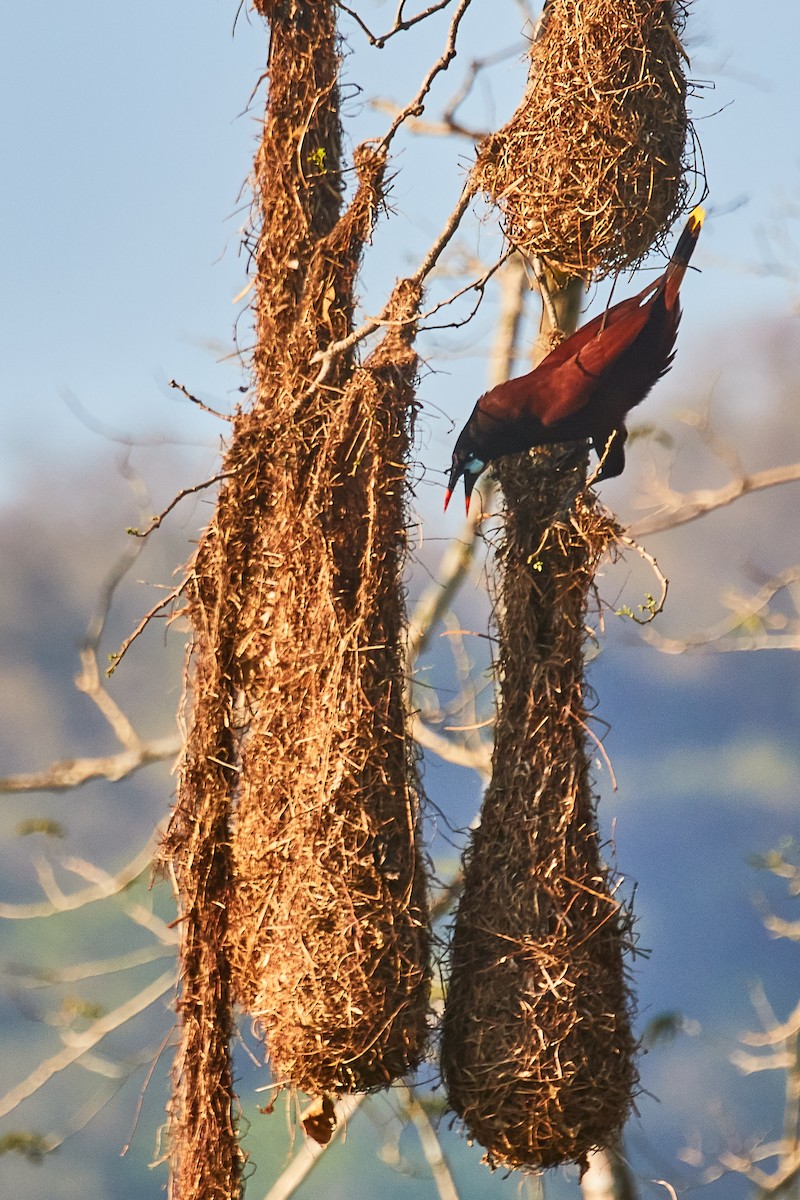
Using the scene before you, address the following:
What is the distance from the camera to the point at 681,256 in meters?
2.41

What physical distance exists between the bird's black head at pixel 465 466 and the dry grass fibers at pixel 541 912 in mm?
179

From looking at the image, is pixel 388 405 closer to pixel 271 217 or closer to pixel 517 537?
pixel 517 537

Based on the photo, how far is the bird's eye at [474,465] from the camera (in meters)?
2.48

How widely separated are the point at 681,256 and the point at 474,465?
0.52 meters

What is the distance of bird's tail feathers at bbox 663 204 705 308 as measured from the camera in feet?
7.89

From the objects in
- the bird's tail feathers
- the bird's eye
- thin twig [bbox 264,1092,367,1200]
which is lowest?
thin twig [bbox 264,1092,367,1200]

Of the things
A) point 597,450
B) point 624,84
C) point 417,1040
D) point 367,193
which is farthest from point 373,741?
point 624,84

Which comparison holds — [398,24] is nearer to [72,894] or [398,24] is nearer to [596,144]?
[596,144]

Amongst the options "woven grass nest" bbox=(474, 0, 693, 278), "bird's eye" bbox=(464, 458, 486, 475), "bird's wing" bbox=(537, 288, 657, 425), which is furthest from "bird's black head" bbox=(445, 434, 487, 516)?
"woven grass nest" bbox=(474, 0, 693, 278)

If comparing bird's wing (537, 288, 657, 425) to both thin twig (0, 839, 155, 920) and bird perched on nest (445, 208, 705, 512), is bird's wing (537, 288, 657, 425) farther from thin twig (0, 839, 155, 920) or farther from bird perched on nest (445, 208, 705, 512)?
thin twig (0, 839, 155, 920)

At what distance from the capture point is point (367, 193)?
8.02 feet

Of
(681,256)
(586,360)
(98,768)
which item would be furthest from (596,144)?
(98,768)

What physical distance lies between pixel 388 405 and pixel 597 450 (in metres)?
0.39

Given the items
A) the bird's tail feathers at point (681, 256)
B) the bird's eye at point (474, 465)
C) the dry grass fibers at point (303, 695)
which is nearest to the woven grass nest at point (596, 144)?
the bird's tail feathers at point (681, 256)
